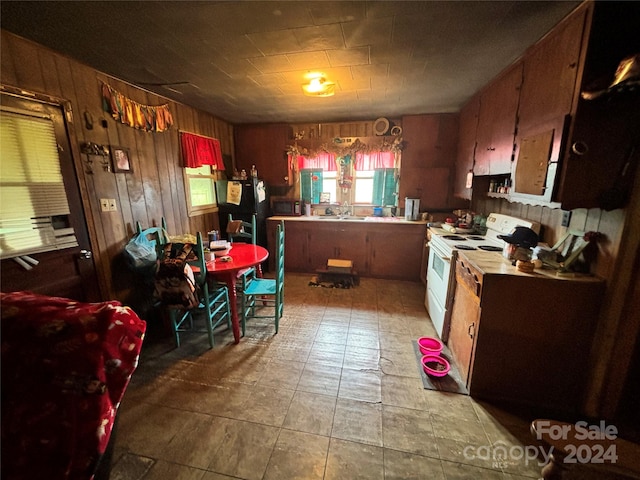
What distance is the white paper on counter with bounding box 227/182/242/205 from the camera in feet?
12.6

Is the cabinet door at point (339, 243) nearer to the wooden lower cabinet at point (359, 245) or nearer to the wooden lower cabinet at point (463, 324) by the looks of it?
the wooden lower cabinet at point (359, 245)

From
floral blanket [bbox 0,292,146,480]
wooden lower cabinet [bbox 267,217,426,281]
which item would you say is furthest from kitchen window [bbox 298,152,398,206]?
floral blanket [bbox 0,292,146,480]

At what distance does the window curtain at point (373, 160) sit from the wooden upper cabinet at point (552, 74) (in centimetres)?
213

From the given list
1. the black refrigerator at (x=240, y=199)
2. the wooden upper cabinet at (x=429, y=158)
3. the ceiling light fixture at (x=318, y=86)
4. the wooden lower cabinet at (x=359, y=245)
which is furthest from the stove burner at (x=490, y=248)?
the black refrigerator at (x=240, y=199)

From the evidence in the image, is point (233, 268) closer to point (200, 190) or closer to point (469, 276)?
point (469, 276)

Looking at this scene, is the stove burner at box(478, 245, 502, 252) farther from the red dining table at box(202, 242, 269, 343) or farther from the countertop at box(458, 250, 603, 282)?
the red dining table at box(202, 242, 269, 343)

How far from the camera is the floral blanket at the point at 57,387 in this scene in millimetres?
829

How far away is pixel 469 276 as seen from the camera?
1.90 meters

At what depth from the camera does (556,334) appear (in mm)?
1586

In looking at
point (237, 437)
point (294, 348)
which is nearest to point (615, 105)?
point (294, 348)

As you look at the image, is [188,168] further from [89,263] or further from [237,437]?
[237,437]

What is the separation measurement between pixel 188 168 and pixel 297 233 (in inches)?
68.8

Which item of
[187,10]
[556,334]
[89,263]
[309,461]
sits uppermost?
[187,10]

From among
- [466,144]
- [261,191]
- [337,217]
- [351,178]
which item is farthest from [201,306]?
[466,144]
